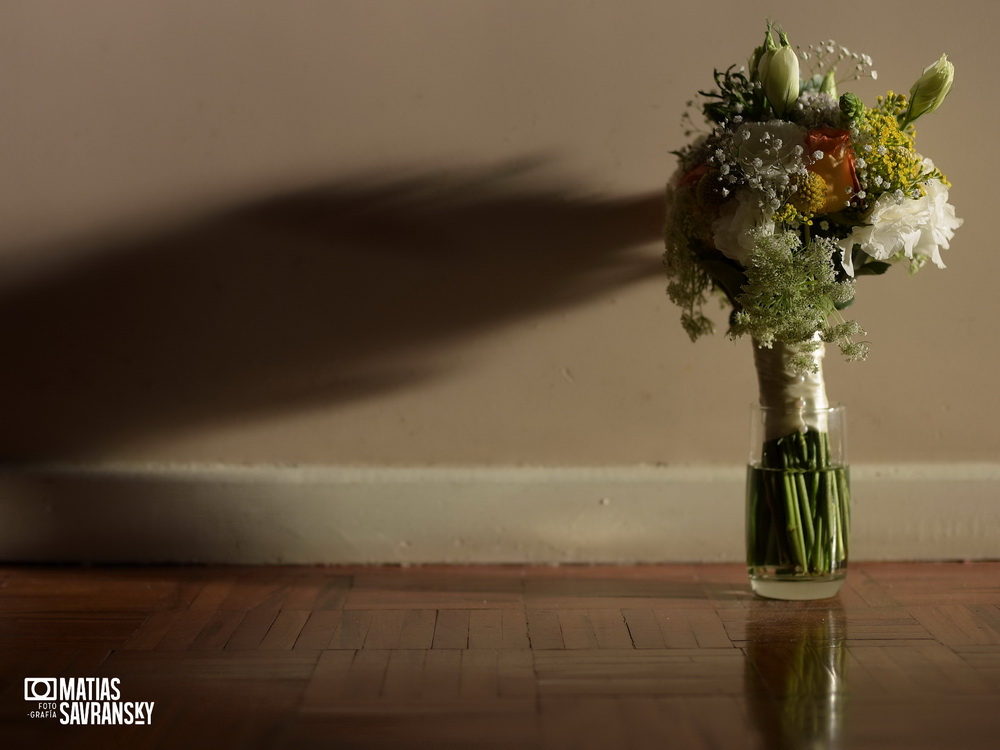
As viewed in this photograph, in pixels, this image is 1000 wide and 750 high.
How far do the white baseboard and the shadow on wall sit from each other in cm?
12

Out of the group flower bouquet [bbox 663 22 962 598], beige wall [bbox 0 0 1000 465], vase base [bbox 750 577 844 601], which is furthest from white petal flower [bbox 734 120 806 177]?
vase base [bbox 750 577 844 601]

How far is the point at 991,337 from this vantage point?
5.99 ft

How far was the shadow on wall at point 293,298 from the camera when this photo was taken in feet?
5.93

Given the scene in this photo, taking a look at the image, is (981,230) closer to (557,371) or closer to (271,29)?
(557,371)

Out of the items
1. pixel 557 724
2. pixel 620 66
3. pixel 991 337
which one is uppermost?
pixel 620 66

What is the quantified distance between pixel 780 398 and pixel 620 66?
697 millimetres

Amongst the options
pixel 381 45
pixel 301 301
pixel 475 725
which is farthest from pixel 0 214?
pixel 475 725

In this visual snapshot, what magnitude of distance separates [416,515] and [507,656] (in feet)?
1.78

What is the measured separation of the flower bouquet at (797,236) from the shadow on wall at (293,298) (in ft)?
0.97

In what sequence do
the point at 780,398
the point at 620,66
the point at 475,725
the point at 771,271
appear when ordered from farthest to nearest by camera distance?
1. the point at 620,66
2. the point at 780,398
3. the point at 771,271
4. the point at 475,725

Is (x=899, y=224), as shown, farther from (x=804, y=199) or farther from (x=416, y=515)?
(x=416, y=515)

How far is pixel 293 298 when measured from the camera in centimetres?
183

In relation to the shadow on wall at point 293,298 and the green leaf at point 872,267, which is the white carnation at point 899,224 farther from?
the shadow on wall at point 293,298

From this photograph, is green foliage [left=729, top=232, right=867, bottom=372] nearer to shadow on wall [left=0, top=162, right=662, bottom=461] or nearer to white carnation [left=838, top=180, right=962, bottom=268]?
white carnation [left=838, top=180, right=962, bottom=268]
